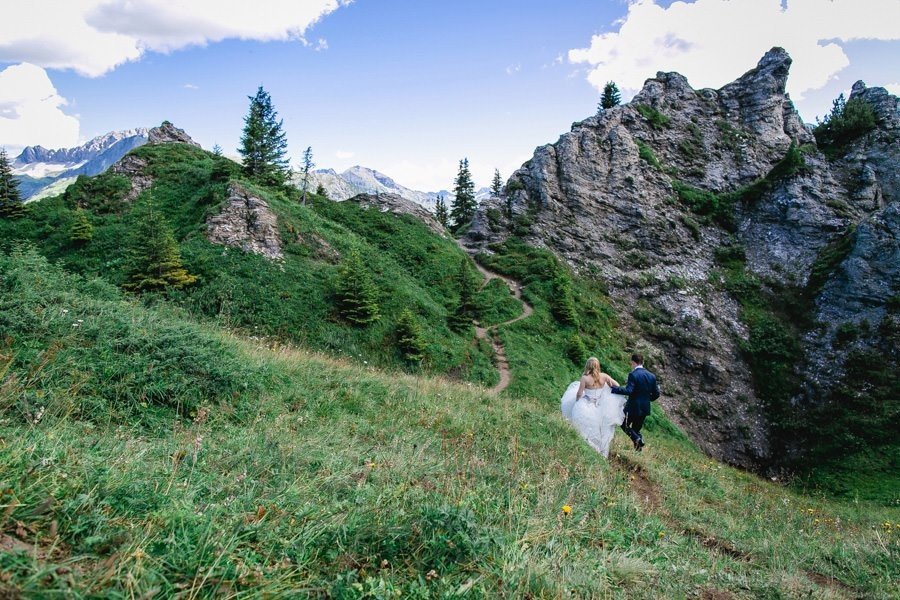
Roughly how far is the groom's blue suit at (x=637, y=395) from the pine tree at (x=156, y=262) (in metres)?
18.3

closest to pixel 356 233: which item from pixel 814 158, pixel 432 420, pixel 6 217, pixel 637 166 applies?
pixel 6 217

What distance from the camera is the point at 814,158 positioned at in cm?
4169

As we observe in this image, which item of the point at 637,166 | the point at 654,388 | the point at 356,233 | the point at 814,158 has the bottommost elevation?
the point at 654,388

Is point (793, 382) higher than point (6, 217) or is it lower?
lower

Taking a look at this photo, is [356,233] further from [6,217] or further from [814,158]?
[814,158]

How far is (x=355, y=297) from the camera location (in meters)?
21.0

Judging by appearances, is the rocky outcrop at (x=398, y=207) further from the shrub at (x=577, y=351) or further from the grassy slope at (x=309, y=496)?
the grassy slope at (x=309, y=496)

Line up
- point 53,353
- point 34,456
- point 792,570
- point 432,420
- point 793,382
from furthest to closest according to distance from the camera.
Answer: point 793,382, point 432,420, point 53,353, point 792,570, point 34,456

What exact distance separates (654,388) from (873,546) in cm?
420

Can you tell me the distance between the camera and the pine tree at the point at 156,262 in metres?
17.7

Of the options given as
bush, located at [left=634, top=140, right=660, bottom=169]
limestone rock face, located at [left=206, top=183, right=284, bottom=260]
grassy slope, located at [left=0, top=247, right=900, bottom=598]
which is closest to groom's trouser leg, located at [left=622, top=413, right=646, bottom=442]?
grassy slope, located at [left=0, top=247, right=900, bottom=598]

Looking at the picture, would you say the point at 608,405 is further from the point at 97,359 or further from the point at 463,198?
the point at 463,198

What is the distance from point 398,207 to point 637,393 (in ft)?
113

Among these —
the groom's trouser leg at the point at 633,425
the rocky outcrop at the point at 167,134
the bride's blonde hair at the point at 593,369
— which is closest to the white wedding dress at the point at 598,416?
the groom's trouser leg at the point at 633,425
